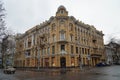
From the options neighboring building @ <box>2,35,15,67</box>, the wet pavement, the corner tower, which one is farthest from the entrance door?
the wet pavement

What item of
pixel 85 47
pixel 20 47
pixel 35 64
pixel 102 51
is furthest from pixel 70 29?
pixel 20 47

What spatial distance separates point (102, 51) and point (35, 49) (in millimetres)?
32827

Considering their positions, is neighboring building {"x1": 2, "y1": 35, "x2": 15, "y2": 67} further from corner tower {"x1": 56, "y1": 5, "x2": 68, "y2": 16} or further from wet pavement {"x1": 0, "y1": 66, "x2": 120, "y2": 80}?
corner tower {"x1": 56, "y1": 5, "x2": 68, "y2": 16}

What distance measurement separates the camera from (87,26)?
66188mm

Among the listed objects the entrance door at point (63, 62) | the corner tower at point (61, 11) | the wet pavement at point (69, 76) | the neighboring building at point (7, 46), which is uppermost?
the corner tower at point (61, 11)

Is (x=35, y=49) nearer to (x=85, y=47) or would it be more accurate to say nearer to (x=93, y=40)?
(x=85, y=47)

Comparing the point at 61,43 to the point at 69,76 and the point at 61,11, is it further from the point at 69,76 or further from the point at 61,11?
the point at 69,76

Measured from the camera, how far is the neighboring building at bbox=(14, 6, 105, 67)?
53.2m

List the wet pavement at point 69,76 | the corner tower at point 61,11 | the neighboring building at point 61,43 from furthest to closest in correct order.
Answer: the corner tower at point 61,11, the neighboring building at point 61,43, the wet pavement at point 69,76

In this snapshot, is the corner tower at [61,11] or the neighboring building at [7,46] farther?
the corner tower at [61,11]

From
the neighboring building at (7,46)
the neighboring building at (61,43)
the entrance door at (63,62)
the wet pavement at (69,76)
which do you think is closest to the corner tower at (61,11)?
the neighboring building at (61,43)

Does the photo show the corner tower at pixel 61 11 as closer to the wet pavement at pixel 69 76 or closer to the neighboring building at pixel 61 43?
the neighboring building at pixel 61 43

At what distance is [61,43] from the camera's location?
5344 cm

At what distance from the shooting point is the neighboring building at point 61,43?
175 ft
